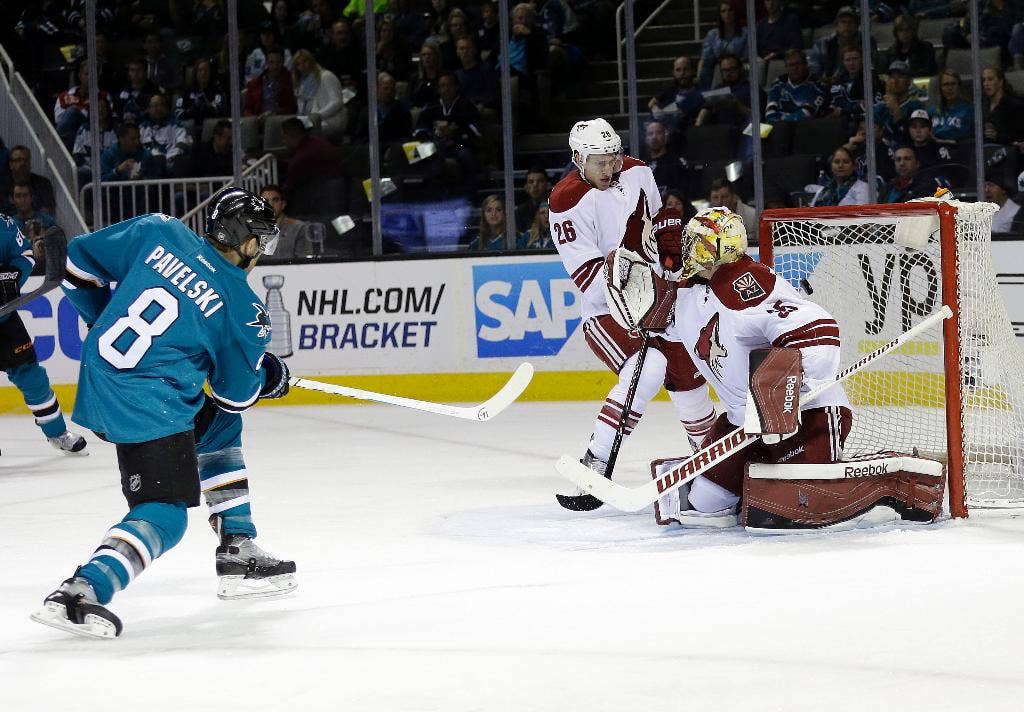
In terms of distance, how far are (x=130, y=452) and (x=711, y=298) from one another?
1.67m

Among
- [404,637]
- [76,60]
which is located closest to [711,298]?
[404,637]

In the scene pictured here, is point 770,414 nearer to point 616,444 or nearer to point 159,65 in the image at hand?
point 616,444

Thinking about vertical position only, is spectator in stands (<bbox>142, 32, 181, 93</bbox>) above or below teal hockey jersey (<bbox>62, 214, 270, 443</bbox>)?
above

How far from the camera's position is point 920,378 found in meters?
5.14

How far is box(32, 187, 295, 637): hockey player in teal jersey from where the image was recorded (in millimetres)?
2932

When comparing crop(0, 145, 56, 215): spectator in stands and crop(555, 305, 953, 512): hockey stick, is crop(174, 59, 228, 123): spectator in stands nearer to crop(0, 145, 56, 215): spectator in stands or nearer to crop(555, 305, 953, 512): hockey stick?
crop(0, 145, 56, 215): spectator in stands

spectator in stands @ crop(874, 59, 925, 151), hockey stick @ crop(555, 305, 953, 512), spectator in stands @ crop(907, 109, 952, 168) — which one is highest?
spectator in stands @ crop(874, 59, 925, 151)

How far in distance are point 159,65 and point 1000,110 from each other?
4.85m

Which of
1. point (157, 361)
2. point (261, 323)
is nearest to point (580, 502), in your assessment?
point (261, 323)

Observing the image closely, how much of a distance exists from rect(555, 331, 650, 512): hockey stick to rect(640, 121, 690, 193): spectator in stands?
125 inches

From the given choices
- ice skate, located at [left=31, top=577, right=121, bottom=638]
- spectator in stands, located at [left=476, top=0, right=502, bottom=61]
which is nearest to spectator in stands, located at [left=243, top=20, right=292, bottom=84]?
spectator in stands, located at [left=476, top=0, right=502, bottom=61]

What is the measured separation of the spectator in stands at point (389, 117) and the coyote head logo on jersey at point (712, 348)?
411 centimetres

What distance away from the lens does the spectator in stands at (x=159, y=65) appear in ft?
30.0

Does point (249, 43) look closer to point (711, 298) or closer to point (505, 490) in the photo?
point (505, 490)
